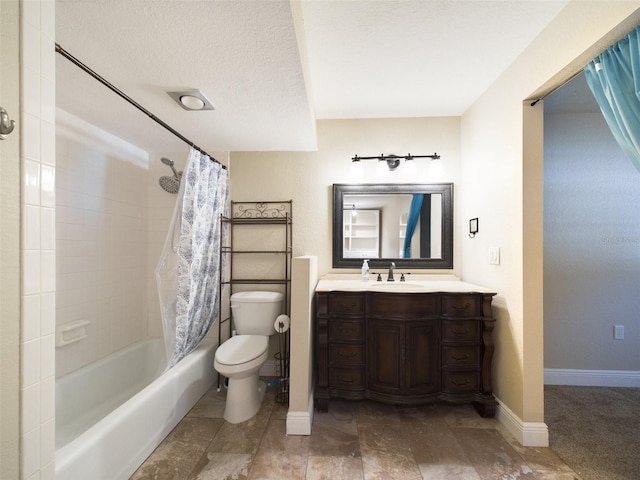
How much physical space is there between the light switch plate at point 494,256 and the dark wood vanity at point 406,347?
242 millimetres

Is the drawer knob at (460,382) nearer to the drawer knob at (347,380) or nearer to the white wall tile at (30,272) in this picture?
the drawer knob at (347,380)

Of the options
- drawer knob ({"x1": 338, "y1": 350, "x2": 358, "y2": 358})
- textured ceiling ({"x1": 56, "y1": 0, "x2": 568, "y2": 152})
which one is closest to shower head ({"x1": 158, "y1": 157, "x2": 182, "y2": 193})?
textured ceiling ({"x1": 56, "y1": 0, "x2": 568, "y2": 152})

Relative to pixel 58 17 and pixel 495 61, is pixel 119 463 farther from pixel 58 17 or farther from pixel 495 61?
pixel 495 61

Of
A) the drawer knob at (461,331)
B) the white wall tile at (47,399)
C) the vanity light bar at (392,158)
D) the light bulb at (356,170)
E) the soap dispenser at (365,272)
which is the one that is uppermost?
the vanity light bar at (392,158)

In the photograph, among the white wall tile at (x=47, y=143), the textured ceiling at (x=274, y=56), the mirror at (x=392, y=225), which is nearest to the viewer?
the white wall tile at (x=47, y=143)

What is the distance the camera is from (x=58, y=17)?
1.04 meters

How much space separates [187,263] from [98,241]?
80 centimetres

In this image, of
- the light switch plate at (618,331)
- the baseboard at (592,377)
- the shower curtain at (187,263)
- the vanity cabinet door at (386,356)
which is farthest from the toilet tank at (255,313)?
the light switch plate at (618,331)

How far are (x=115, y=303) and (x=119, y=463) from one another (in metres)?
1.23

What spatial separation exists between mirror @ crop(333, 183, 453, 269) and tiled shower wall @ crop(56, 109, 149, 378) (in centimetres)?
179

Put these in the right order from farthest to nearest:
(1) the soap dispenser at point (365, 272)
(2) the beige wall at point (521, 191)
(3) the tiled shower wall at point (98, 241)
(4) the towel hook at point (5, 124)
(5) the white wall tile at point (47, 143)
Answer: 1. (1) the soap dispenser at point (365, 272)
2. (3) the tiled shower wall at point (98, 241)
3. (2) the beige wall at point (521, 191)
4. (5) the white wall tile at point (47, 143)
5. (4) the towel hook at point (5, 124)

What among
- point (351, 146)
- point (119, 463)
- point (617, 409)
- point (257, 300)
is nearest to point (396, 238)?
point (351, 146)

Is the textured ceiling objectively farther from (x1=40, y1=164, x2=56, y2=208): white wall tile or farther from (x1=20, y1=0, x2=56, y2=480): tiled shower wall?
(x1=40, y1=164, x2=56, y2=208): white wall tile

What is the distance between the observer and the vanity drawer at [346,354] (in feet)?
6.05
